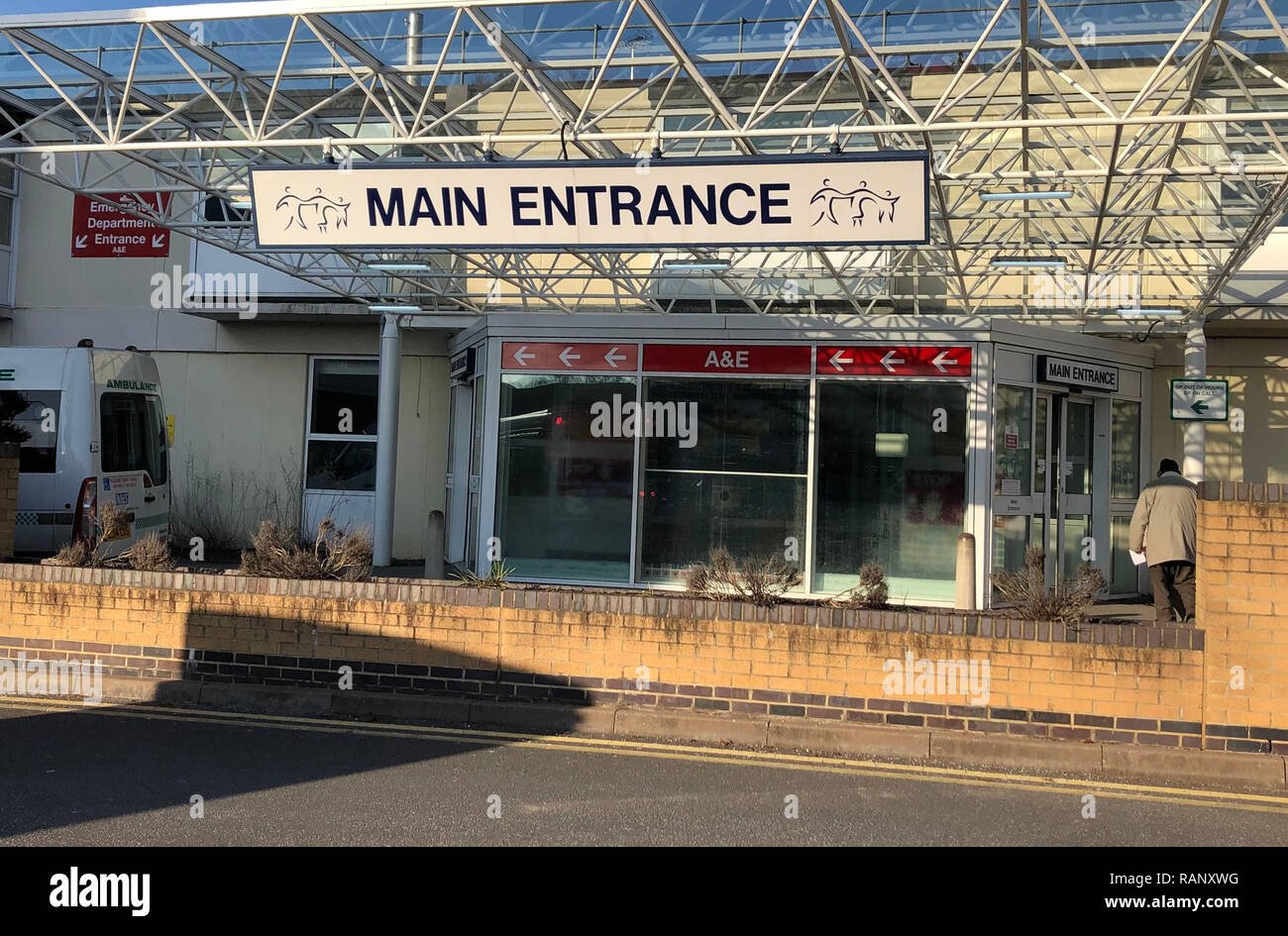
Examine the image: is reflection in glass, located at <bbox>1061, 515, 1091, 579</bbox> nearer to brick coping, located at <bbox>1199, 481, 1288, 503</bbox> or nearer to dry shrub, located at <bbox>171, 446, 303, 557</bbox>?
brick coping, located at <bbox>1199, 481, 1288, 503</bbox>

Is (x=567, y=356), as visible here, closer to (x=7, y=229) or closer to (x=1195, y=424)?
(x=1195, y=424)

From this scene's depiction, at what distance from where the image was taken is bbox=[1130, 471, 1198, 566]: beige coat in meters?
10.3

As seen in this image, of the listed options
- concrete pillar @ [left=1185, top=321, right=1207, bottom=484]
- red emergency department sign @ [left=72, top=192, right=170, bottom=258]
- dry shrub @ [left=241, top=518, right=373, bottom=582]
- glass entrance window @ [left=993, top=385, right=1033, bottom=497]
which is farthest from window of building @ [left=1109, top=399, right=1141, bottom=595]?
red emergency department sign @ [left=72, top=192, right=170, bottom=258]

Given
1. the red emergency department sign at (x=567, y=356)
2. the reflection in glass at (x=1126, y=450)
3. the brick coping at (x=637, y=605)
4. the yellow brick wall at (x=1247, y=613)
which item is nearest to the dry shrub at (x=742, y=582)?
the brick coping at (x=637, y=605)

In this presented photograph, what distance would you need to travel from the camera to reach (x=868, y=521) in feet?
44.5

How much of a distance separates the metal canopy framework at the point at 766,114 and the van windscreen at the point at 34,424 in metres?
2.61

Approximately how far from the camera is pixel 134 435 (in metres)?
13.7

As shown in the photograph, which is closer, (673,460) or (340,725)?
(340,725)

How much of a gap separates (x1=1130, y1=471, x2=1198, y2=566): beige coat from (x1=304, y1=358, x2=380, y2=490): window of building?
11.6 m
